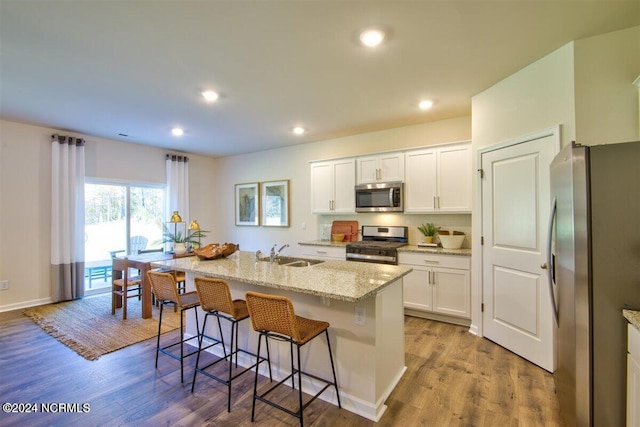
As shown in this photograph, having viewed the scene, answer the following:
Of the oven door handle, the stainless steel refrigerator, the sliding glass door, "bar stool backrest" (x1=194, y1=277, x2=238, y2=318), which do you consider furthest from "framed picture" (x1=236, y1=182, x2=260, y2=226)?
the stainless steel refrigerator

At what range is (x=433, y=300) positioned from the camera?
3625 mm

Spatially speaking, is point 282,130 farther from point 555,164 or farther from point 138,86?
point 555,164

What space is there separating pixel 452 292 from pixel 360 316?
6.60 feet

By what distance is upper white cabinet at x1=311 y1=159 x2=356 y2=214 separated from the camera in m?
4.60

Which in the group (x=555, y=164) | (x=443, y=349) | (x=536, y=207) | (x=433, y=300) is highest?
(x=555, y=164)

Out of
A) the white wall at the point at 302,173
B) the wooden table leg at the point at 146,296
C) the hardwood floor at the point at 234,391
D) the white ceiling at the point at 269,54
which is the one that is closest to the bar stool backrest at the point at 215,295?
the hardwood floor at the point at 234,391

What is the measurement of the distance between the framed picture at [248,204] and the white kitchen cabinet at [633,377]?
217 inches

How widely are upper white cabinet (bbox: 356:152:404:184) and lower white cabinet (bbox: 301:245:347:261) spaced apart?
3.54ft

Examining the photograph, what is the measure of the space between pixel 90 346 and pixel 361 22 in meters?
3.91

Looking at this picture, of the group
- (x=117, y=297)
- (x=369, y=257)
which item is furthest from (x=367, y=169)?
(x=117, y=297)

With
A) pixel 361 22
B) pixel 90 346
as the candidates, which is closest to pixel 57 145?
pixel 90 346

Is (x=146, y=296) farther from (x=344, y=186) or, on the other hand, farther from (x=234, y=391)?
(x=344, y=186)

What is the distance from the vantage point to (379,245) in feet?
13.2

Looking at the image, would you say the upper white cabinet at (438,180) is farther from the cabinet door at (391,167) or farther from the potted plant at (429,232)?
the potted plant at (429,232)
